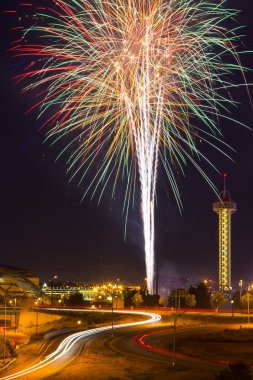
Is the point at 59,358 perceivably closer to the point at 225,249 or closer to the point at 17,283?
the point at 17,283

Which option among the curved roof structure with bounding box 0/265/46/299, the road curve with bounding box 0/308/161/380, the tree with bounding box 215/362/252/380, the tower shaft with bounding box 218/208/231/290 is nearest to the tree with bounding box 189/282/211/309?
the curved roof structure with bounding box 0/265/46/299

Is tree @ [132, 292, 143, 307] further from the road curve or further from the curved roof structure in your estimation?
the road curve

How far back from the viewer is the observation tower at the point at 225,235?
529 ft

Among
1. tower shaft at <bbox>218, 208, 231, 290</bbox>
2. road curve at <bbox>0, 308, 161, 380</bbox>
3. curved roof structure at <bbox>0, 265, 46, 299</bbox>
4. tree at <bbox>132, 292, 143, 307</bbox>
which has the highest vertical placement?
tower shaft at <bbox>218, 208, 231, 290</bbox>

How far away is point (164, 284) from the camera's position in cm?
15638

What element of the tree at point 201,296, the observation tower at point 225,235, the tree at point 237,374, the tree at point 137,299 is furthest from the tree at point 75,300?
the tree at point 237,374

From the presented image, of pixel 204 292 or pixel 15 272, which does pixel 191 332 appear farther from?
pixel 204 292

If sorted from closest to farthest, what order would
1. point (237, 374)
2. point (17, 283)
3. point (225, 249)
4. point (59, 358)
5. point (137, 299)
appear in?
point (237, 374), point (59, 358), point (17, 283), point (137, 299), point (225, 249)

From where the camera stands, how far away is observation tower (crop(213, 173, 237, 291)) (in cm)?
16138

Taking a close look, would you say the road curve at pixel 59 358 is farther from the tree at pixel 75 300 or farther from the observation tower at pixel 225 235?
the observation tower at pixel 225 235

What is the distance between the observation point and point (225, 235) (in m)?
163

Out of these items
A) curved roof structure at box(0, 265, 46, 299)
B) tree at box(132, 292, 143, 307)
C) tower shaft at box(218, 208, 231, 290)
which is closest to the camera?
curved roof structure at box(0, 265, 46, 299)

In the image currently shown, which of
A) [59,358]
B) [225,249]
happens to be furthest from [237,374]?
[225,249]

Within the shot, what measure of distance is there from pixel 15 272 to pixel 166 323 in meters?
29.3
